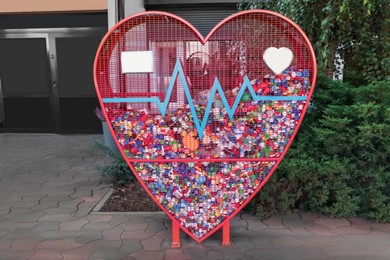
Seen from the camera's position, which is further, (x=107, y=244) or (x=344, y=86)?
(x=344, y=86)

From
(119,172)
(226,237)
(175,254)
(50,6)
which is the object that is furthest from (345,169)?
(50,6)

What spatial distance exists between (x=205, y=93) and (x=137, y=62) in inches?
21.2

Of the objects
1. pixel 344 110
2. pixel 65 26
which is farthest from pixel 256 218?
pixel 65 26

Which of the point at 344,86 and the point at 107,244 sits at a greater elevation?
the point at 344,86

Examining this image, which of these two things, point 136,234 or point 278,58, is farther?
point 136,234

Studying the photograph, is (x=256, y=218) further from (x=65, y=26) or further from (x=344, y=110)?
(x=65, y=26)

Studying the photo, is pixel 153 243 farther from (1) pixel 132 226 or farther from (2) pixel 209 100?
(2) pixel 209 100

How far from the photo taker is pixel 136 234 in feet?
11.8

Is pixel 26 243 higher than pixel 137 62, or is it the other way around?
pixel 137 62

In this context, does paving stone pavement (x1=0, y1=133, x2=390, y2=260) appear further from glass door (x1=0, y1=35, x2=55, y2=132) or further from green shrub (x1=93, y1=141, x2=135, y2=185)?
glass door (x1=0, y1=35, x2=55, y2=132)

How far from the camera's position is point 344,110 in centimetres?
Answer: 379

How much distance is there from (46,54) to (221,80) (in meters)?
6.49

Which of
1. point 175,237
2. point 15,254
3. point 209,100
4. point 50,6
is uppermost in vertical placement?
point 50,6

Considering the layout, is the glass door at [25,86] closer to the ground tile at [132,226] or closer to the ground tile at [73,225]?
the ground tile at [73,225]
